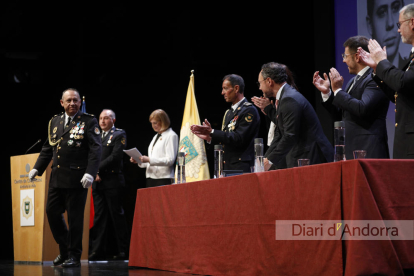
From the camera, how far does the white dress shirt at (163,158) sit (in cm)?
535

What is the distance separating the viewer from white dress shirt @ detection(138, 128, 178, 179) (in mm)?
5348

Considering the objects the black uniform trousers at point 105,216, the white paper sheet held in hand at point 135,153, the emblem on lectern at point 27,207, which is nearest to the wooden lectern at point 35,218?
the emblem on lectern at point 27,207

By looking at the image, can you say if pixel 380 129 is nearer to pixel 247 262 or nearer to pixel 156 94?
pixel 247 262

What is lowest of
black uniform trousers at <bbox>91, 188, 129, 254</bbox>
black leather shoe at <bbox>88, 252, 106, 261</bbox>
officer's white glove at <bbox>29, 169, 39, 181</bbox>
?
black leather shoe at <bbox>88, 252, 106, 261</bbox>

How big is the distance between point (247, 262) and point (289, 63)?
4.29 m

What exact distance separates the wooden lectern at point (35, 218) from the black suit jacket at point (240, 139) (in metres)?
2.14

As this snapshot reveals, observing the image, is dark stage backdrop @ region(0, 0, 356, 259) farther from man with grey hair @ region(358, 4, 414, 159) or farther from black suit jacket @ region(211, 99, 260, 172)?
man with grey hair @ region(358, 4, 414, 159)

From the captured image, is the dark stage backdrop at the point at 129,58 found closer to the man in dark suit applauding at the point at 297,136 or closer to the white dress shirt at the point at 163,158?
the white dress shirt at the point at 163,158

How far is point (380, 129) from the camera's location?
2.88 meters

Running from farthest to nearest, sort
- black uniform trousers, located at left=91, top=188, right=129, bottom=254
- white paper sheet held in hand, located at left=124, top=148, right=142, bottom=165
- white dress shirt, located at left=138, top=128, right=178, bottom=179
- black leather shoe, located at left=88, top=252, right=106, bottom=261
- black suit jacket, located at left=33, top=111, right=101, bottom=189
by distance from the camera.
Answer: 1. black uniform trousers, located at left=91, top=188, right=129, bottom=254
2. black leather shoe, located at left=88, top=252, right=106, bottom=261
3. white dress shirt, located at left=138, top=128, right=178, bottom=179
4. white paper sheet held in hand, located at left=124, top=148, right=142, bottom=165
5. black suit jacket, located at left=33, top=111, right=101, bottom=189

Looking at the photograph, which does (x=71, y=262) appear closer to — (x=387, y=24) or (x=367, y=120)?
(x=367, y=120)

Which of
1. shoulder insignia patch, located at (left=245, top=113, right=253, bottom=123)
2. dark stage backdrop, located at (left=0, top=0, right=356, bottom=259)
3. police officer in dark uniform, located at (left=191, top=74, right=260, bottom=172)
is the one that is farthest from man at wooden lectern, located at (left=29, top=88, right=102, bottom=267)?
dark stage backdrop, located at (left=0, top=0, right=356, bottom=259)

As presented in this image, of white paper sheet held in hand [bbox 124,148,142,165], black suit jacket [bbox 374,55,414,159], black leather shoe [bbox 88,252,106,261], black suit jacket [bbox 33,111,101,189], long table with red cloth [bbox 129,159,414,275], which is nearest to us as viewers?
long table with red cloth [bbox 129,159,414,275]

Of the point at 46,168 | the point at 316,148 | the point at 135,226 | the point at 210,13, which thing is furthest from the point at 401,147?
the point at 210,13
